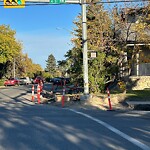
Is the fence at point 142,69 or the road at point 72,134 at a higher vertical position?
the fence at point 142,69

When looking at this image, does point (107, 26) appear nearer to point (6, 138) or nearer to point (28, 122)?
point (28, 122)

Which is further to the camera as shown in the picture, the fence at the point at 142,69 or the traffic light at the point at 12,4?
the fence at the point at 142,69

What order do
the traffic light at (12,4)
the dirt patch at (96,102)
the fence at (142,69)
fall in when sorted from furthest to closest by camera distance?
the fence at (142,69) → the traffic light at (12,4) → the dirt patch at (96,102)

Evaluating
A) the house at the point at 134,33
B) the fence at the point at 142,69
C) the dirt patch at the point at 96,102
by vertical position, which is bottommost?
the dirt patch at the point at 96,102

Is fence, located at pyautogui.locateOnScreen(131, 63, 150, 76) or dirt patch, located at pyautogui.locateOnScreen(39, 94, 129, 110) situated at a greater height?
fence, located at pyautogui.locateOnScreen(131, 63, 150, 76)

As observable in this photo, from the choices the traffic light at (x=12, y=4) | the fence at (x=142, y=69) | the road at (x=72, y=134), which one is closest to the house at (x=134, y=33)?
the fence at (x=142, y=69)

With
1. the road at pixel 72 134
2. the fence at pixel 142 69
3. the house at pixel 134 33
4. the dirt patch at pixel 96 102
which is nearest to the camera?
the road at pixel 72 134

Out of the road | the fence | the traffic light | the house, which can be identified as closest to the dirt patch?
the house

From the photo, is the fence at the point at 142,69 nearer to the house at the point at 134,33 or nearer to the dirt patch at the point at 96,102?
the house at the point at 134,33

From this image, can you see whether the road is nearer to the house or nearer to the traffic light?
the traffic light

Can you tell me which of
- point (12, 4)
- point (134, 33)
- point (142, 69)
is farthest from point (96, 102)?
point (142, 69)

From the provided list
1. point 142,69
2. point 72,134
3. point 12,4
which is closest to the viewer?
point 72,134

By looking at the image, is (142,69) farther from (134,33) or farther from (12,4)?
(12,4)

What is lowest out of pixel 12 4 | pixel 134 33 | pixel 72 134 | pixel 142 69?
pixel 72 134
